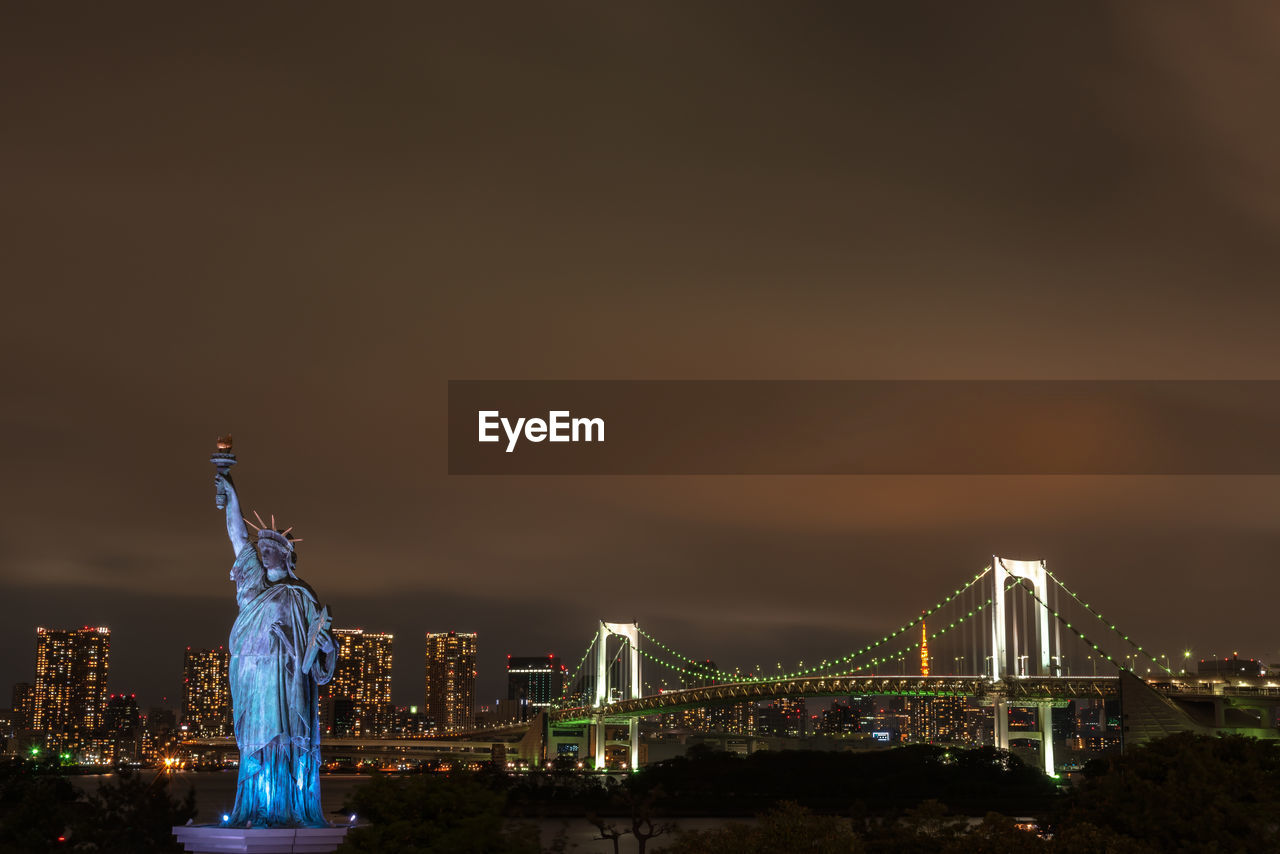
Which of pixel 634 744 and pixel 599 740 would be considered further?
pixel 599 740

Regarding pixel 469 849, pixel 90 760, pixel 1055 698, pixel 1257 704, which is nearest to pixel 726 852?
pixel 469 849

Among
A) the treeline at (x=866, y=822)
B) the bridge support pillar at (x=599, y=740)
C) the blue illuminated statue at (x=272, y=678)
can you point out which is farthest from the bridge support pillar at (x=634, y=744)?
the blue illuminated statue at (x=272, y=678)

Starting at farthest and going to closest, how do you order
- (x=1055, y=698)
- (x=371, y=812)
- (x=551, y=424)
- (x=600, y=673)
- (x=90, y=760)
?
(x=90, y=760), (x=600, y=673), (x=1055, y=698), (x=551, y=424), (x=371, y=812)

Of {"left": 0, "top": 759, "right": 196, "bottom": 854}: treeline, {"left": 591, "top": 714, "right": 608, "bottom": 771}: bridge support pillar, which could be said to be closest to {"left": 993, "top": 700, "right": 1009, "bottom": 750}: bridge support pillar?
{"left": 591, "top": 714, "right": 608, "bottom": 771}: bridge support pillar

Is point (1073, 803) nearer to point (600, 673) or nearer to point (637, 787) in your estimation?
point (637, 787)

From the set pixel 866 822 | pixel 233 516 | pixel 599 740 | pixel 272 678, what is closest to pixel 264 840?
pixel 272 678

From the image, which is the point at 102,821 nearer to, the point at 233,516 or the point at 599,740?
the point at 233,516

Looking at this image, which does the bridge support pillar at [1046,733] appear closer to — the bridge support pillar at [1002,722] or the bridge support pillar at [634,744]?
the bridge support pillar at [1002,722]
